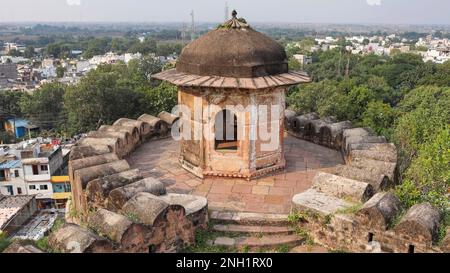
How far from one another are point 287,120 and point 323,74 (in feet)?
177

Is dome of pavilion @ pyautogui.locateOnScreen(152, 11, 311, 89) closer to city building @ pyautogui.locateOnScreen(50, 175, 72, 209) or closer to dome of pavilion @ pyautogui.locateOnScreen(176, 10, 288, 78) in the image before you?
dome of pavilion @ pyautogui.locateOnScreen(176, 10, 288, 78)

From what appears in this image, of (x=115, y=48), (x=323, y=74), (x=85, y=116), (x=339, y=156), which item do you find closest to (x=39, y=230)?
(x=85, y=116)

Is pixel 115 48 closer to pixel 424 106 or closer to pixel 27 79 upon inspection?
pixel 27 79

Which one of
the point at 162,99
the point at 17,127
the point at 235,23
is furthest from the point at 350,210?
the point at 17,127

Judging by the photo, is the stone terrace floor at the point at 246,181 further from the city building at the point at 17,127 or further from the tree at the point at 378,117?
the city building at the point at 17,127

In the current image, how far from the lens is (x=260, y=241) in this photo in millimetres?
6629

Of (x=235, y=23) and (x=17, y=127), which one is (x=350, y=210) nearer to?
(x=235, y=23)

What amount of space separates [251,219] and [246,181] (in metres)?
1.91

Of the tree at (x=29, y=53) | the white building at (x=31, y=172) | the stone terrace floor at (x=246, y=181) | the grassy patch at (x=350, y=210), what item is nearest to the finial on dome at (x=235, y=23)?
the stone terrace floor at (x=246, y=181)

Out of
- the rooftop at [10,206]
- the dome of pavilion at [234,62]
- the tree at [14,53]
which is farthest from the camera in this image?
the tree at [14,53]

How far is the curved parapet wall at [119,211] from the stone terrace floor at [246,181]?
1.07 m

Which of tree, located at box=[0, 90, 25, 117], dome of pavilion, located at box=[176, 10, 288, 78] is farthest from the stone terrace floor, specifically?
tree, located at box=[0, 90, 25, 117]

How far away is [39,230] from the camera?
25.8 meters

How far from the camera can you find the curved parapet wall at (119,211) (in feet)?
17.4
